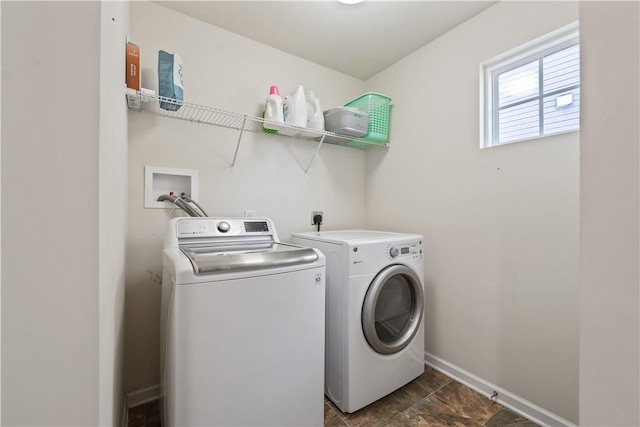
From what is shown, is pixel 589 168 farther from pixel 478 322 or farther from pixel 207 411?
pixel 478 322

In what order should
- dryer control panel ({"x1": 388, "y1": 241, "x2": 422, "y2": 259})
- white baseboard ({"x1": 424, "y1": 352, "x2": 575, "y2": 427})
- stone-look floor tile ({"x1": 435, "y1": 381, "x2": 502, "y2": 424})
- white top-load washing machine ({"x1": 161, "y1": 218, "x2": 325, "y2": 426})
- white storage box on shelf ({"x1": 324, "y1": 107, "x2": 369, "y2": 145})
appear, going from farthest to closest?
white storage box on shelf ({"x1": 324, "y1": 107, "x2": 369, "y2": 145}) < dryer control panel ({"x1": 388, "y1": 241, "x2": 422, "y2": 259}) < stone-look floor tile ({"x1": 435, "y1": 381, "x2": 502, "y2": 424}) < white baseboard ({"x1": 424, "y1": 352, "x2": 575, "y2": 427}) < white top-load washing machine ({"x1": 161, "y1": 218, "x2": 325, "y2": 426})

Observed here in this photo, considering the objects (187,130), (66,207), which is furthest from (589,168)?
(187,130)

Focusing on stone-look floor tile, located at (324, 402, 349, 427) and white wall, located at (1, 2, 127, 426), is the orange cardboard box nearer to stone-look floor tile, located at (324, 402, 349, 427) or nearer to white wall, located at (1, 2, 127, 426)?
white wall, located at (1, 2, 127, 426)

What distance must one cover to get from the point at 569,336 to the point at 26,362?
1997 mm

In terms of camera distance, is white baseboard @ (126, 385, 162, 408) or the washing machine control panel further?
white baseboard @ (126, 385, 162, 408)

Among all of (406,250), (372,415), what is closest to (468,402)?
(372,415)

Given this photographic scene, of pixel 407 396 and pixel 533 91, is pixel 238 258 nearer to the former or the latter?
pixel 407 396

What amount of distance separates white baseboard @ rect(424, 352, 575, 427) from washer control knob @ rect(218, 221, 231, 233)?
68.0 inches

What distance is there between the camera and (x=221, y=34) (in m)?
1.80

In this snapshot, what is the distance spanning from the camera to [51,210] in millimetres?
475

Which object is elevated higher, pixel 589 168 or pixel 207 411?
pixel 589 168

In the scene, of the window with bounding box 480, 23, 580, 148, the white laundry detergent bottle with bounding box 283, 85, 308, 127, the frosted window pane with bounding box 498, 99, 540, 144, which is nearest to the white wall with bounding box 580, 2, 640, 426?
the window with bounding box 480, 23, 580, 148

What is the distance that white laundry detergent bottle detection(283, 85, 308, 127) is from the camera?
70.6 inches

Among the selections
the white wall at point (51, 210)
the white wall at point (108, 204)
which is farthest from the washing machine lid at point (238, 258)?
the white wall at point (51, 210)
